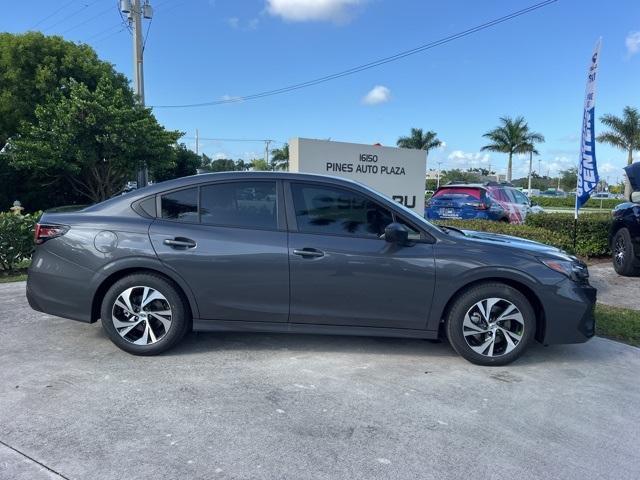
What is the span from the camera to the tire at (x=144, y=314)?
13.9 feet

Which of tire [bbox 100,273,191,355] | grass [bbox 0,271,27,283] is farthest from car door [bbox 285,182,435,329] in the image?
grass [bbox 0,271,27,283]

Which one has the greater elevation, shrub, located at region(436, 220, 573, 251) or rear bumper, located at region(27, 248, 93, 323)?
shrub, located at region(436, 220, 573, 251)

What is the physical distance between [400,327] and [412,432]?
1154mm

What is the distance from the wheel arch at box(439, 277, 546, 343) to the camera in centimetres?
424

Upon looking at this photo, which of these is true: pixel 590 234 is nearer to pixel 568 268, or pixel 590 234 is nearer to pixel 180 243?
pixel 568 268

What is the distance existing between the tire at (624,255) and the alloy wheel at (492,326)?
522cm

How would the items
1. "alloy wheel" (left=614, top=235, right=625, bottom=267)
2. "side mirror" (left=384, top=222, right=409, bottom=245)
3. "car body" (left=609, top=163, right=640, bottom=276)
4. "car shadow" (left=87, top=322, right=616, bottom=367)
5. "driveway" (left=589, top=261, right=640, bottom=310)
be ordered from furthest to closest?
"alloy wheel" (left=614, top=235, right=625, bottom=267)
"car body" (left=609, top=163, right=640, bottom=276)
"driveway" (left=589, top=261, right=640, bottom=310)
"car shadow" (left=87, top=322, right=616, bottom=367)
"side mirror" (left=384, top=222, right=409, bottom=245)

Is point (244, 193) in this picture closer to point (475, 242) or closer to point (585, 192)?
point (475, 242)

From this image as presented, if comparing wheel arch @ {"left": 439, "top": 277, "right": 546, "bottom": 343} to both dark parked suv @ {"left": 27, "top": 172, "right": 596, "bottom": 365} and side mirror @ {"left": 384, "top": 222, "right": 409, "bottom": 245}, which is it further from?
side mirror @ {"left": 384, "top": 222, "right": 409, "bottom": 245}

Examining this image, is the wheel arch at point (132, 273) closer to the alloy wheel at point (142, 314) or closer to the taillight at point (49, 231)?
the alloy wheel at point (142, 314)

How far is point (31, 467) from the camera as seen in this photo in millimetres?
2740

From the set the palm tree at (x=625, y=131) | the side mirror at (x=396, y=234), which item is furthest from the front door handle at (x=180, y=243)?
the palm tree at (x=625, y=131)

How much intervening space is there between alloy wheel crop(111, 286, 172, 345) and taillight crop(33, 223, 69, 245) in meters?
0.78

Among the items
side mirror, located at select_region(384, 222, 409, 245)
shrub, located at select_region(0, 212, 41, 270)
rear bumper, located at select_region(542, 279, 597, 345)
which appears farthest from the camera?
shrub, located at select_region(0, 212, 41, 270)
